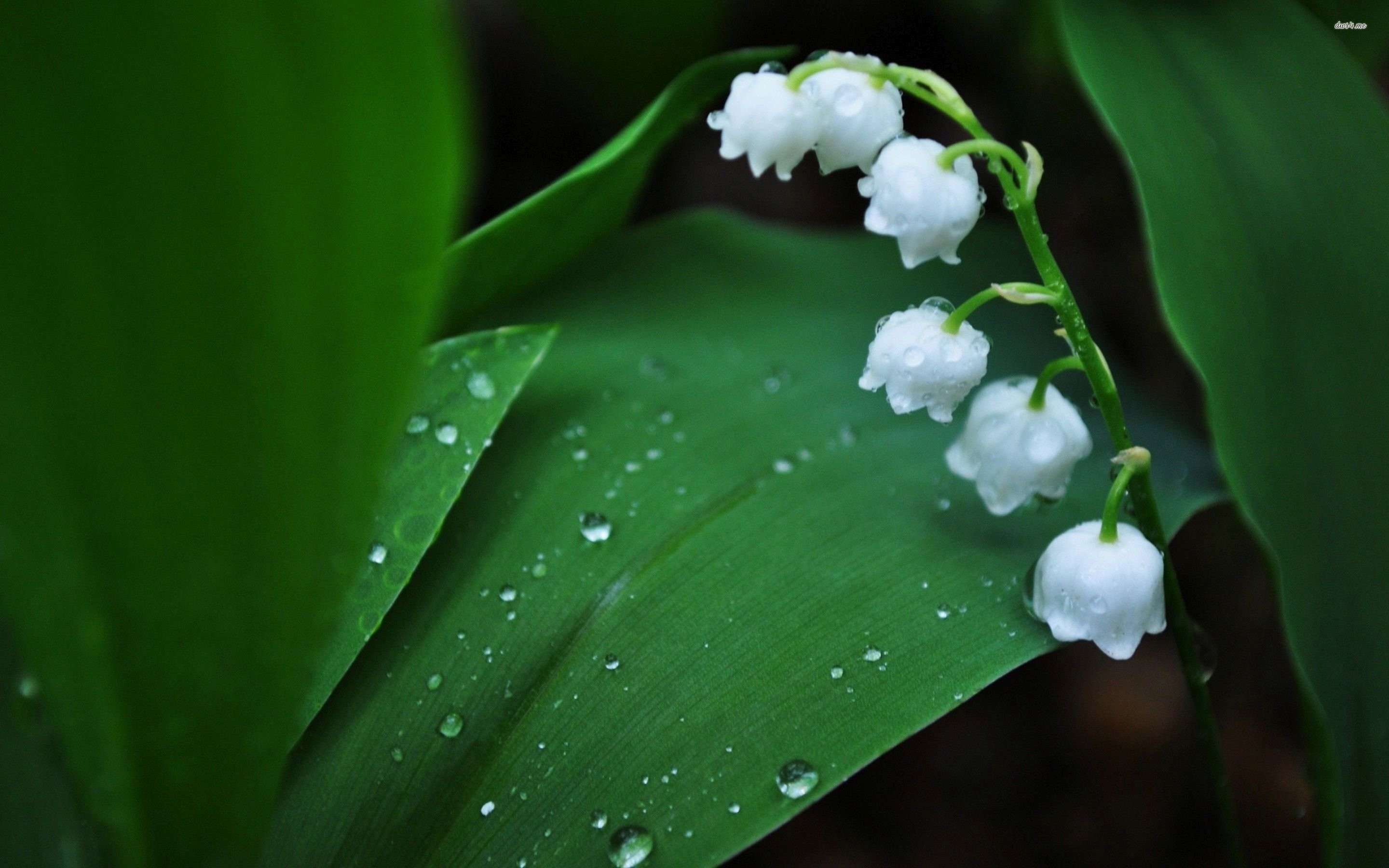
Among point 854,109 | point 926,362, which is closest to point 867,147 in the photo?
point 854,109

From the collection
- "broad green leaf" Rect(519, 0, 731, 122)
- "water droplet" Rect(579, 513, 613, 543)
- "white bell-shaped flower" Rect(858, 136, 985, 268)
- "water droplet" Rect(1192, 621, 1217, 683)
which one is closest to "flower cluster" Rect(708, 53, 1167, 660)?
"white bell-shaped flower" Rect(858, 136, 985, 268)

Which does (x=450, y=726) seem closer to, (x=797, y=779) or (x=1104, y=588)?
(x=797, y=779)

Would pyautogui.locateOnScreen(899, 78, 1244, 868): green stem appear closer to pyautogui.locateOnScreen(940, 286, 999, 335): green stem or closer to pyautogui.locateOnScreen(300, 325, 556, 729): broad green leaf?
pyautogui.locateOnScreen(940, 286, 999, 335): green stem

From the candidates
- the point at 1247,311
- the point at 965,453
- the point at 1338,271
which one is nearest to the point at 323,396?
the point at 965,453

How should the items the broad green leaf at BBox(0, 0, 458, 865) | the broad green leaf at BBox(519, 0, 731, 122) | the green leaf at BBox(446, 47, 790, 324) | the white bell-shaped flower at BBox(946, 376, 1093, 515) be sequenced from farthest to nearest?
the broad green leaf at BBox(519, 0, 731, 122) < the green leaf at BBox(446, 47, 790, 324) < the white bell-shaped flower at BBox(946, 376, 1093, 515) < the broad green leaf at BBox(0, 0, 458, 865)

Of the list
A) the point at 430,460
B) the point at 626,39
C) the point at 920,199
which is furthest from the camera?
the point at 626,39

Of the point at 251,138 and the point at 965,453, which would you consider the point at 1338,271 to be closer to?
the point at 965,453
